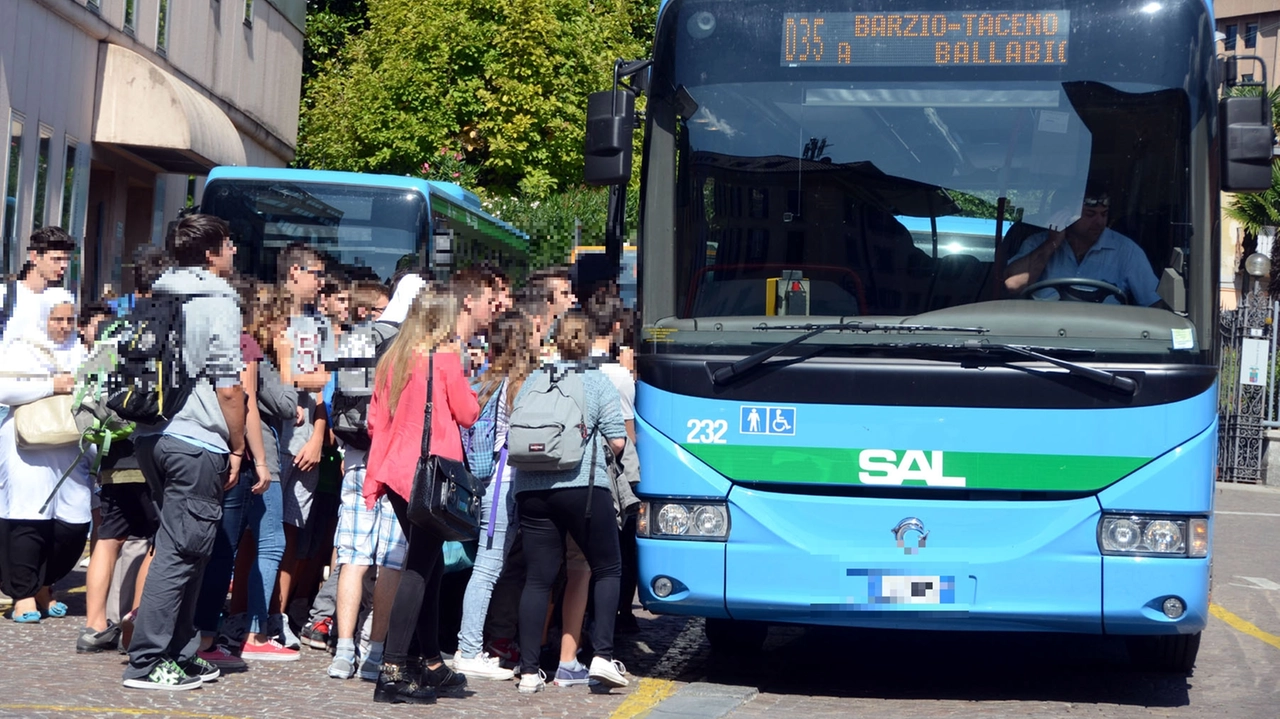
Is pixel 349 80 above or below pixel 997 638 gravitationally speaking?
above

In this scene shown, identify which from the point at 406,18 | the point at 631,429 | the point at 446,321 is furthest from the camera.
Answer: the point at 406,18

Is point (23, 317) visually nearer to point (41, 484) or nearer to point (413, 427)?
point (41, 484)

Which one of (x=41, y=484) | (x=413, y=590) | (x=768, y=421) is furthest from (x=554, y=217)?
(x=413, y=590)

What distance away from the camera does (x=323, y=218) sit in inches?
675

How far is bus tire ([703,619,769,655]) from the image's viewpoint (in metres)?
8.41

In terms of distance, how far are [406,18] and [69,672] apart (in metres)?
29.4

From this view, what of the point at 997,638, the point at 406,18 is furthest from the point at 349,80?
the point at 997,638

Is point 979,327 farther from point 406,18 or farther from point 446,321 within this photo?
point 406,18

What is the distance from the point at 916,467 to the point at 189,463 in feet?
10.0

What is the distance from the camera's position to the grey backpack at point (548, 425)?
7.14 metres

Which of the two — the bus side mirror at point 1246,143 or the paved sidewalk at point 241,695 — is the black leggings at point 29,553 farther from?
the bus side mirror at point 1246,143

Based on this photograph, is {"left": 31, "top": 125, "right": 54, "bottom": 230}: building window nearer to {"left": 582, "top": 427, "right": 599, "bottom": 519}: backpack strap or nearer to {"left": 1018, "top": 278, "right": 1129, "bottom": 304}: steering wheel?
{"left": 582, "top": 427, "right": 599, "bottom": 519}: backpack strap

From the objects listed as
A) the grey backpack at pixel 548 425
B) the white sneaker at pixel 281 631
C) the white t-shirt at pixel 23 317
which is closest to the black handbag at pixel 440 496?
the grey backpack at pixel 548 425

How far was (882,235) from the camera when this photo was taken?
733cm
